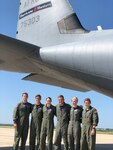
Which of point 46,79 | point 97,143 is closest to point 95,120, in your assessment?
point 46,79

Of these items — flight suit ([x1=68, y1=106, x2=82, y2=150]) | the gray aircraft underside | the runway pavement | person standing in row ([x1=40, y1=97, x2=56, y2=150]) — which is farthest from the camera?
the runway pavement

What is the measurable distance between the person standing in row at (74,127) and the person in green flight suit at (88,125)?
0.50ft

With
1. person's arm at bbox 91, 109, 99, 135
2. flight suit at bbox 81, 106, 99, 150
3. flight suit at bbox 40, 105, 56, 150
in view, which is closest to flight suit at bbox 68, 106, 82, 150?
flight suit at bbox 81, 106, 99, 150

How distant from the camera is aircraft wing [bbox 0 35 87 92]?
26.7ft

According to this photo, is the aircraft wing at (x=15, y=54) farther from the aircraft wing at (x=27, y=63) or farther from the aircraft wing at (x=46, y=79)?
the aircraft wing at (x=46, y=79)

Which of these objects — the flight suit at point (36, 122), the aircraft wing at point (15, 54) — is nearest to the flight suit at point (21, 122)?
the flight suit at point (36, 122)

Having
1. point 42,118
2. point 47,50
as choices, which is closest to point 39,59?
point 47,50

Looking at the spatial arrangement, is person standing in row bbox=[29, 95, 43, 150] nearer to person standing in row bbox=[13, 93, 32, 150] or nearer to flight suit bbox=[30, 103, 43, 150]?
flight suit bbox=[30, 103, 43, 150]

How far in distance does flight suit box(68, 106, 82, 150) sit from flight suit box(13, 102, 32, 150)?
134cm

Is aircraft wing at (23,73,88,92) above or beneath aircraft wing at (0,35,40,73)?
beneath

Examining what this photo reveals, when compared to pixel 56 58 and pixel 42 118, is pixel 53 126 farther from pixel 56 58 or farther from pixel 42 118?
pixel 56 58

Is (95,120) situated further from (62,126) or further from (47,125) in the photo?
(47,125)

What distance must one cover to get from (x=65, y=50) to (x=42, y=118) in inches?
84.3

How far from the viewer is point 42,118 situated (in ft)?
30.4
